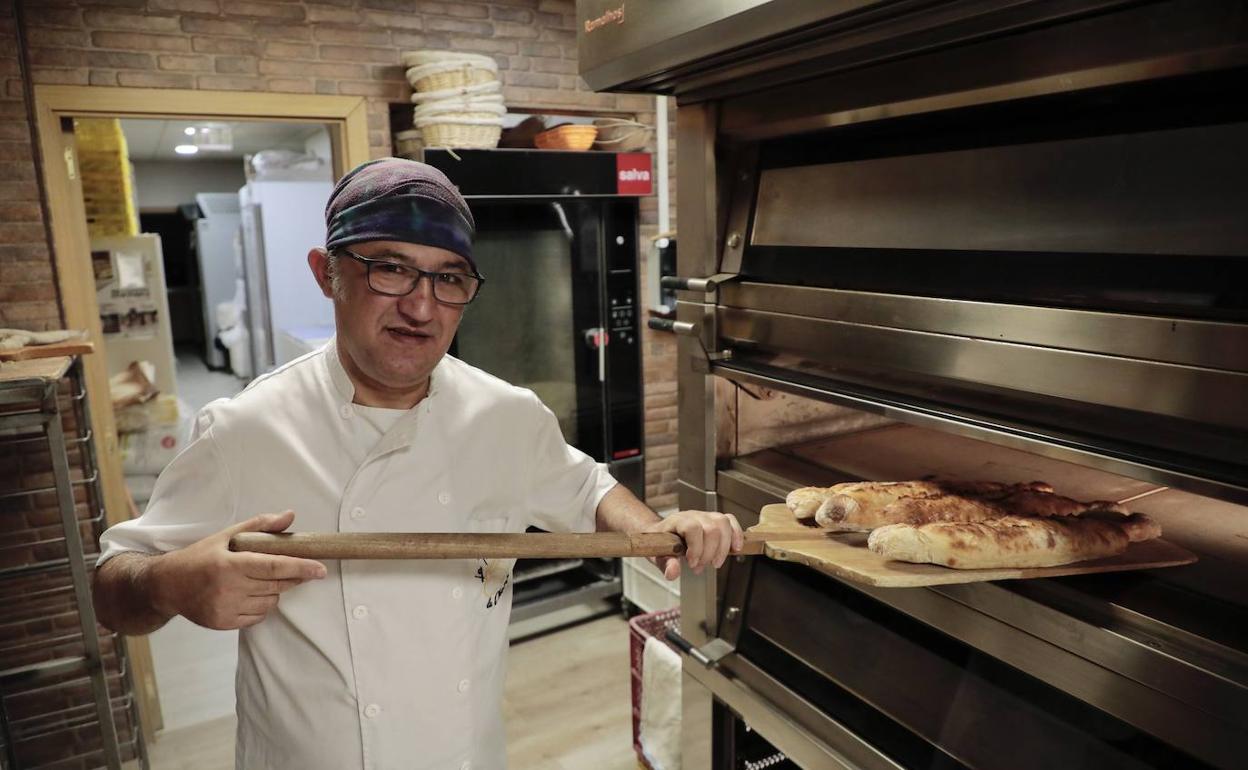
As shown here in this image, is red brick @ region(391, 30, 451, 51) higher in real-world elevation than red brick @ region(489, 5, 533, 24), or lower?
lower

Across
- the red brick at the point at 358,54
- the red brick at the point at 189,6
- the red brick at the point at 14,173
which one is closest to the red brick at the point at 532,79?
the red brick at the point at 358,54

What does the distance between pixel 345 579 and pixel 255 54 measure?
2.63 metres

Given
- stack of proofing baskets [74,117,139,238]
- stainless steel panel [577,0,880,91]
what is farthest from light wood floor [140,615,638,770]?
stack of proofing baskets [74,117,139,238]

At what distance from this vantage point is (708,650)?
1.82 meters

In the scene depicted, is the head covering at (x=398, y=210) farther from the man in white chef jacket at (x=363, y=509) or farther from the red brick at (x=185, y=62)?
the red brick at (x=185, y=62)

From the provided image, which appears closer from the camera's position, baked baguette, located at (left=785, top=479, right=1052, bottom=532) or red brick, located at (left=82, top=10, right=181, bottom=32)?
baked baguette, located at (left=785, top=479, right=1052, bottom=532)

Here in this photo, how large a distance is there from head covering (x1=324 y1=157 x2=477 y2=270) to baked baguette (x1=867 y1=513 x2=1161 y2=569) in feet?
2.78

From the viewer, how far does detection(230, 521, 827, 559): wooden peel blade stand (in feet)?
3.67

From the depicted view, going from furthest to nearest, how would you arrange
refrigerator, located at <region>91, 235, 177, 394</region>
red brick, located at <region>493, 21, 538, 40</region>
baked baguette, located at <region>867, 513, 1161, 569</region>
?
refrigerator, located at <region>91, 235, 177, 394</region>, red brick, located at <region>493, 21, 538, 40</region>, baked baguette, located at <region>867, 513, 1161, 569</region>

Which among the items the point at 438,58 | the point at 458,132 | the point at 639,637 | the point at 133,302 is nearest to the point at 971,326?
the point at 639,637

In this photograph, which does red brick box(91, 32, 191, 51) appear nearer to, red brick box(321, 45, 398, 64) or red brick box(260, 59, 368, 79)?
red brick box(260, 59, 368, 79)

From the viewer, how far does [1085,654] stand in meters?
1.06

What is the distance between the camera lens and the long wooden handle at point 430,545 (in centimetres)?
112

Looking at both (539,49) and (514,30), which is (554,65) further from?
(514,30)
